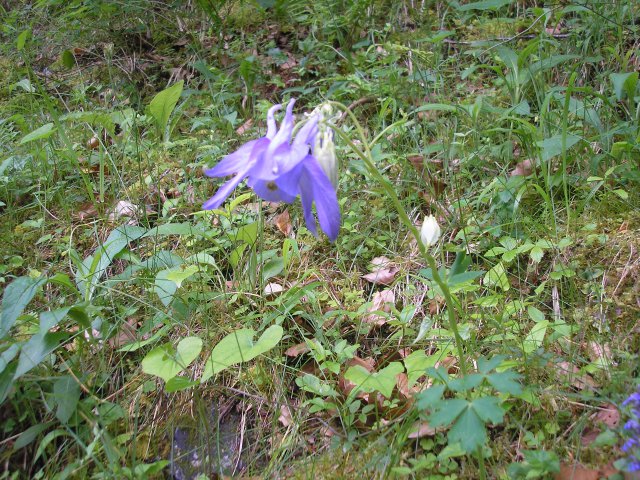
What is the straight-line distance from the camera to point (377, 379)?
2051mm

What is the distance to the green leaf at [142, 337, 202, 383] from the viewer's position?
2086 mm

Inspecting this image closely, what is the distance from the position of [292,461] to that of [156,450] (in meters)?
0.54

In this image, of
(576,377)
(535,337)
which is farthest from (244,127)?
(576,377)

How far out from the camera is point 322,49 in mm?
4723

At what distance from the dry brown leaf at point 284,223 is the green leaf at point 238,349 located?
1031mm

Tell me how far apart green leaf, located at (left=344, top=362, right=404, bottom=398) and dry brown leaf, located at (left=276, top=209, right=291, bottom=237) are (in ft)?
4.04

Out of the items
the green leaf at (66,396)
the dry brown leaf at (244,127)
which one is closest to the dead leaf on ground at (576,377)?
the green leaf at (66,396)

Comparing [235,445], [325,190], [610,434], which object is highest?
[325,190]

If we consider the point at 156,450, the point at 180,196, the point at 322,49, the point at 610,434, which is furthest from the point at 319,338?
the point at 322,49

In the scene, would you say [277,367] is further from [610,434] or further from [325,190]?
[610,434]

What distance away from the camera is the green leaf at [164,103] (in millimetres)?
3633

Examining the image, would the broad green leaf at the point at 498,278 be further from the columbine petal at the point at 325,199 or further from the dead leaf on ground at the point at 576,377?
the columbine petal at the point at 325,199

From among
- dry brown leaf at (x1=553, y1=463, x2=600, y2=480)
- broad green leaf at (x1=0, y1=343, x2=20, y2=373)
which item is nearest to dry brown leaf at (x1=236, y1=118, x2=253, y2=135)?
broad green leaf at (x1=0, y1=343, x2=20, y2=373)

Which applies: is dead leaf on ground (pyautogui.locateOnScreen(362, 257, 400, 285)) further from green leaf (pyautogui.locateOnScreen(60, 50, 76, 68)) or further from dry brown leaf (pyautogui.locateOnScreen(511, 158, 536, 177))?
green leaf (pyautogui.locateOnScreen(60, 50, 76, 68))
